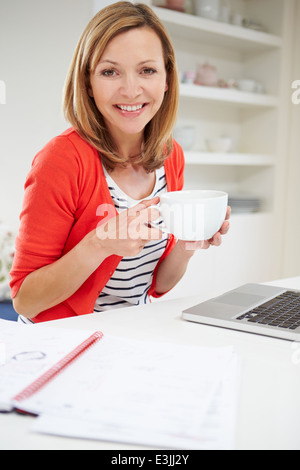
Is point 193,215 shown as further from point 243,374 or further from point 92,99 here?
point 92,99

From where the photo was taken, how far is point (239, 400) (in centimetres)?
61

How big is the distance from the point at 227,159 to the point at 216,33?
0.77 meters

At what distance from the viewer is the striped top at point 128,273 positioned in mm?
1255

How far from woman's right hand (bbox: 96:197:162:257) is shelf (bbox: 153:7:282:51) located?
2.05 m

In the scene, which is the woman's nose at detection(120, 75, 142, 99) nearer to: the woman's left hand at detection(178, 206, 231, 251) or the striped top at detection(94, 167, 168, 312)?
the striped top at detection(94, 167, 168, 312)

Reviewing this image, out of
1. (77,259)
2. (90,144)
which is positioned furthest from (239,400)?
(90,144)

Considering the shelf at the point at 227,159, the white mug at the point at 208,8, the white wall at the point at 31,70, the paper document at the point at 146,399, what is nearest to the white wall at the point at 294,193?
the shelf at the point at 227,159

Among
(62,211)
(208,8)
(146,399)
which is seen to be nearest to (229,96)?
(208,8)

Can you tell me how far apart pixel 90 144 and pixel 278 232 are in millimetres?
2556

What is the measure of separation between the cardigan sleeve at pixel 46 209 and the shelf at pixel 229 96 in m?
1.86

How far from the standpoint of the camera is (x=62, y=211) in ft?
3.71

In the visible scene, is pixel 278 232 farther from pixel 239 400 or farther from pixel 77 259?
pixel 239 400

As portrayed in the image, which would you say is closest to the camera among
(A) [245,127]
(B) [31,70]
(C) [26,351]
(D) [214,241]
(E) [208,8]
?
(C) [26,351]

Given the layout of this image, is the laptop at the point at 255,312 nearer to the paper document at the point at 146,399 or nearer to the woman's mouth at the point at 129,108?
the paper document at the point at 146,399
